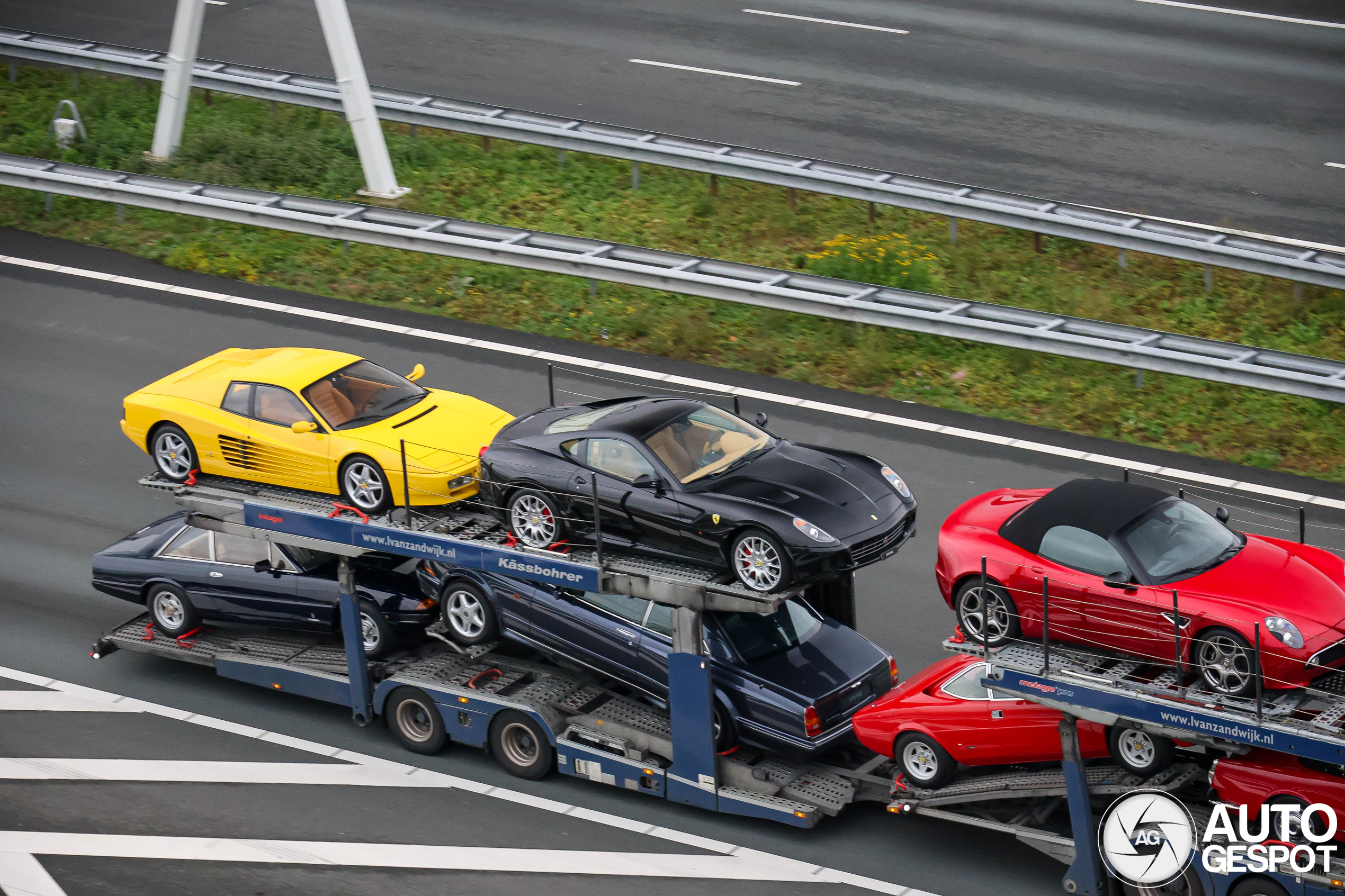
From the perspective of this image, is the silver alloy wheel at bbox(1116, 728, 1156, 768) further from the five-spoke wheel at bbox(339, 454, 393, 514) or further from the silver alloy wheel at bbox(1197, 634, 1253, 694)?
the five-spoke wheel at bbox(339, 454, 393, 514)

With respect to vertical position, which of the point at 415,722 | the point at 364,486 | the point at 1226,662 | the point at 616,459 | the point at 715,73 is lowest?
the point at 415,722

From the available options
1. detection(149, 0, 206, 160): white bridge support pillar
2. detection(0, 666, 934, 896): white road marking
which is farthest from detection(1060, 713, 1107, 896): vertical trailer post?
detection(149, 0, 206, 160): white bridge support pillar

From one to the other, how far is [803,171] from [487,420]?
9843mm

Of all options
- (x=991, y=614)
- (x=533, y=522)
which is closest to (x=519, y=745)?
(x=533, y=522)

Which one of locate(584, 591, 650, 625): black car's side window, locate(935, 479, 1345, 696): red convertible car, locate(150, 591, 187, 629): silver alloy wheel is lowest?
locate(150, 591, 187, 629): silver alloy wheel

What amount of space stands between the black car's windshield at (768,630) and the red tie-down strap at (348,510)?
10.1 ft

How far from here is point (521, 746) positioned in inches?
550

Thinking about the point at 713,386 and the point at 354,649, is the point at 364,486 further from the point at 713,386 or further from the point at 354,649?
the point at 713,386

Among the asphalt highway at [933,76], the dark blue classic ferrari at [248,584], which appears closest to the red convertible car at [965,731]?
the dark blue classic ferrari at [248,584]

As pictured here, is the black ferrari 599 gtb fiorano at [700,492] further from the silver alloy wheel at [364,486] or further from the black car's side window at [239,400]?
the black car's side window at [239,400]

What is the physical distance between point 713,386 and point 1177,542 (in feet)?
28.5

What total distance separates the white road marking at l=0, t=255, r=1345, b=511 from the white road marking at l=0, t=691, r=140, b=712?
7.31 meters

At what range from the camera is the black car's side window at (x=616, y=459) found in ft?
42.5

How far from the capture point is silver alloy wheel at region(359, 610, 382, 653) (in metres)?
14.3
